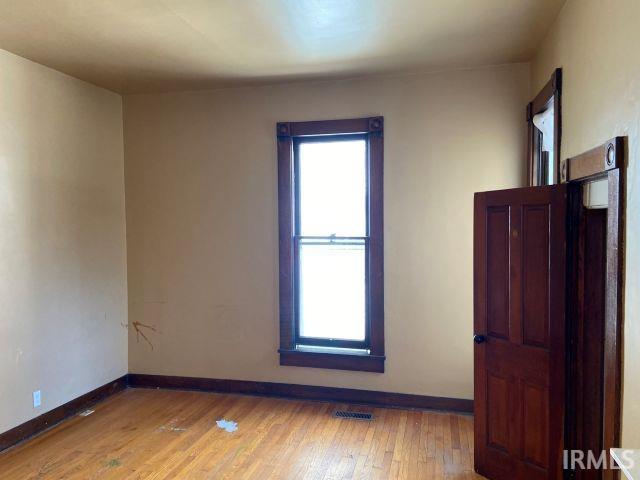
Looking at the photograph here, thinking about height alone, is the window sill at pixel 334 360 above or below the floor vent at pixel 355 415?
above

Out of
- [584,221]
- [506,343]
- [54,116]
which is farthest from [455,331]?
[54,116]

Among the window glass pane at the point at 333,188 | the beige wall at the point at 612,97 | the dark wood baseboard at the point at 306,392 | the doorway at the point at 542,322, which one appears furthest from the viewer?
the window glass pane at the point at 333,188

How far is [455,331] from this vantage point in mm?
3881

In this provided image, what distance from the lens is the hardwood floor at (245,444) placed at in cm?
300

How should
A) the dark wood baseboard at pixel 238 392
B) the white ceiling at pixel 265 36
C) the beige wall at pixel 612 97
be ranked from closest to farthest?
the beige wall at pixel 612 97
the white ceiling at pixel 265 36
the dark wood baseboard at pixel 238 392

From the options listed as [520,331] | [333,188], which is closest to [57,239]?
[333,188]

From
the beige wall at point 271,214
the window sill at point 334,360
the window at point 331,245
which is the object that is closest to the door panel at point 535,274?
the beige wall at point 271,214

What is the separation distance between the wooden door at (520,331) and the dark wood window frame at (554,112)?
1.07 ft

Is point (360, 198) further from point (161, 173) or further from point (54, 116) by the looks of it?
point (54, 116)

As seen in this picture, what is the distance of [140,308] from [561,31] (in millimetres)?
4133

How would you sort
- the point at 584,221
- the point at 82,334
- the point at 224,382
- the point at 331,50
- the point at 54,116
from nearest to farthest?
1. the point at 584,221
2. the point at 331,50
3. the point at 54,116
4. the point at 82,334
5. the point at 224,382

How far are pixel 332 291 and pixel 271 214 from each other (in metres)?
0.89

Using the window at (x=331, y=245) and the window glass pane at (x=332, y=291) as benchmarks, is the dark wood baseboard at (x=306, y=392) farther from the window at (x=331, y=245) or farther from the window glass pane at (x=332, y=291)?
the window glass pane at (x=332, y=291)
